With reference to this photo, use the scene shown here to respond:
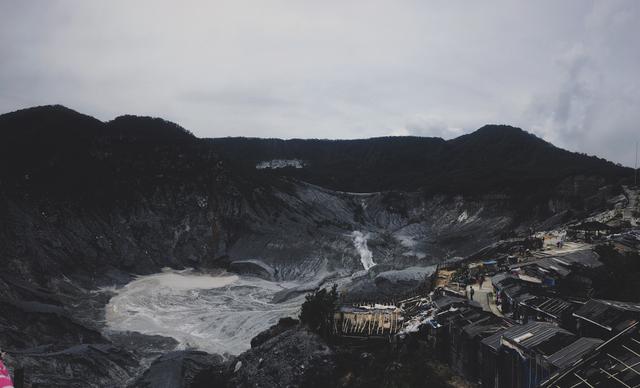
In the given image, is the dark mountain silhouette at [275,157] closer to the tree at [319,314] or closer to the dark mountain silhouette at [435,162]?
the dark mountain silhouette at [435,162]

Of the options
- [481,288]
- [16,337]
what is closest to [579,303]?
[481,288]

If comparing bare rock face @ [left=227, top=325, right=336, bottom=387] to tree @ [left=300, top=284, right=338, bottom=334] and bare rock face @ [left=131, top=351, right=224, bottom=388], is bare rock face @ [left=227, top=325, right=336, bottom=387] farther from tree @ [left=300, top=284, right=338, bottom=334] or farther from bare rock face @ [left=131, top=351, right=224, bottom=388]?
bare rock face @ [left=131, top=351, right=224, bottom=388]

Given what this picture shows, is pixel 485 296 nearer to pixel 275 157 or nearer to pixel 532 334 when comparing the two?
pixel 532 334

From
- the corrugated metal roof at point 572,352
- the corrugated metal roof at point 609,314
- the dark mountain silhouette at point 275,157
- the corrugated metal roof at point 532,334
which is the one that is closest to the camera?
the corrugated metal roof at point 572,352

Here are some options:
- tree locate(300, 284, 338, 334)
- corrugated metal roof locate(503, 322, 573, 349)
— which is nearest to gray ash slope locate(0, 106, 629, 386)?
tree locate(300, 284, 338, 334)

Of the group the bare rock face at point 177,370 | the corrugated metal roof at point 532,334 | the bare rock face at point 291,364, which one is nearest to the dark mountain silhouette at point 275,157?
the bare rock face at point 177,370

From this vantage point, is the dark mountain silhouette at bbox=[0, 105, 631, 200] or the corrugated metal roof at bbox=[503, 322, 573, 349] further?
the dark mountain silhouette at bbox=[0, 105, 631, 200]

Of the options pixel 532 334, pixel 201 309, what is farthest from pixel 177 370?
pixel 532 334

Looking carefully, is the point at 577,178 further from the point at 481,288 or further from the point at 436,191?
the point at 481,288
